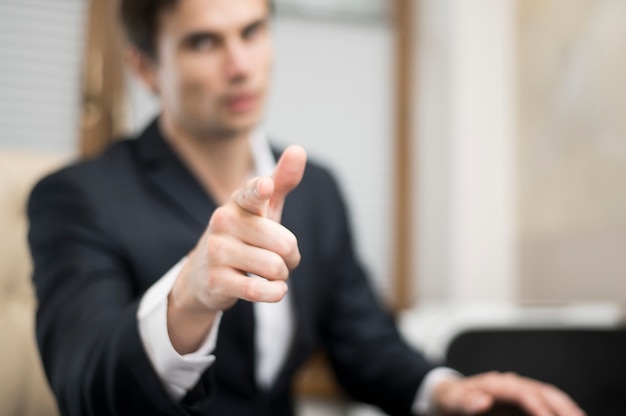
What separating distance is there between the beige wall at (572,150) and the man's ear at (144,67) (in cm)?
119

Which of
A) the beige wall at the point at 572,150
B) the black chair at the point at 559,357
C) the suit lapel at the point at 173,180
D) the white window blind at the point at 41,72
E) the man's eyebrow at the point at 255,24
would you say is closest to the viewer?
the suit lapel at the point at 173,180

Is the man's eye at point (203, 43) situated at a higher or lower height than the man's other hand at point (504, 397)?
higher

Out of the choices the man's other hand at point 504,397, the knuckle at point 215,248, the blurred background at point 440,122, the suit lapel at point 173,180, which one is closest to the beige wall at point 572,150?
the blurred background at point 440,122

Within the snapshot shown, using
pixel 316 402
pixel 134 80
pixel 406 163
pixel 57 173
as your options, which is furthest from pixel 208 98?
pixel 406 163

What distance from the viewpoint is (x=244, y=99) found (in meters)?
1.04

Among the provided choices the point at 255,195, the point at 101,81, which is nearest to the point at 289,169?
the point at 255,195

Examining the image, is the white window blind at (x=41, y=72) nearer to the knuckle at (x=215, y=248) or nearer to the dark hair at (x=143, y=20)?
the dark hair at (x=143, y=20)

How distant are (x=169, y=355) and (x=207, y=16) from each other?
64cm

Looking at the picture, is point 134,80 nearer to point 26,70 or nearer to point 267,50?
point 26,70

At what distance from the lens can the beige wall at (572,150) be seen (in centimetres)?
165

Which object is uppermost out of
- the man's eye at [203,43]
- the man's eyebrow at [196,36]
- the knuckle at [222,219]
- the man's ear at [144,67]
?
the man's eyebrow at [196,36]

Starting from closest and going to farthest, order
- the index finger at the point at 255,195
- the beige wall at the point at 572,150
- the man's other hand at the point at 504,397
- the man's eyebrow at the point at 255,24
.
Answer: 1. the index finger at the point at 255,195
2. the man's other hand at the point at 504,397
3. the man's eyebrow at the point at 255,24
4. the beige wall at the point at 572,150

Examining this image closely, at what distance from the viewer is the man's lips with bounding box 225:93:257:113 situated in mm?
1040

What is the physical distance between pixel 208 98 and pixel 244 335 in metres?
0.40
